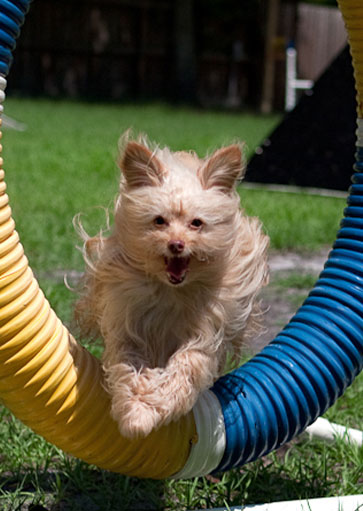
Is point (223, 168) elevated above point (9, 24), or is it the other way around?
point (9, 24)

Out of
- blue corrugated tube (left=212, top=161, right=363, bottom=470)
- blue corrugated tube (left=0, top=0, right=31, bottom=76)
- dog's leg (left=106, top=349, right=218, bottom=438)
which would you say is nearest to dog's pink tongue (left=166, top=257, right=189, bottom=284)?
dog's leg (left=106, top=349, right=218, bottom=438)

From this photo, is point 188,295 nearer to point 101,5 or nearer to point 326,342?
point 326,342

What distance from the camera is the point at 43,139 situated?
43.3ft

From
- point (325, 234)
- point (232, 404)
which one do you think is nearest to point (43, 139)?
point (325, 234)

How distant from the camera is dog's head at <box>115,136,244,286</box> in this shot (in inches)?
90.0

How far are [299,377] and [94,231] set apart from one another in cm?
416

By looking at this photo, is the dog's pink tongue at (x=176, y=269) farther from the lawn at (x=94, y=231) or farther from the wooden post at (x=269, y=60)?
the wooden post at (x=269, y=60)

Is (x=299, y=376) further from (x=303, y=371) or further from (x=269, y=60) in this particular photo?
(x=269, y=60)

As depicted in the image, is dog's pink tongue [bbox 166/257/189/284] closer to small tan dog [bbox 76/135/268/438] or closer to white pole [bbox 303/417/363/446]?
small tan dog [bbox 76/135/268/438]

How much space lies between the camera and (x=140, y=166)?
239 centimetres

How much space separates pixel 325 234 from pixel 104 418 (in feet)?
17.5

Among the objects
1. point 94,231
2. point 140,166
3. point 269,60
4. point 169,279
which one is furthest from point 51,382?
point 269,60

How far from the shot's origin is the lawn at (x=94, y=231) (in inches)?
114

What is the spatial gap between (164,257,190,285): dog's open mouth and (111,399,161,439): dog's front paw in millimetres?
354
